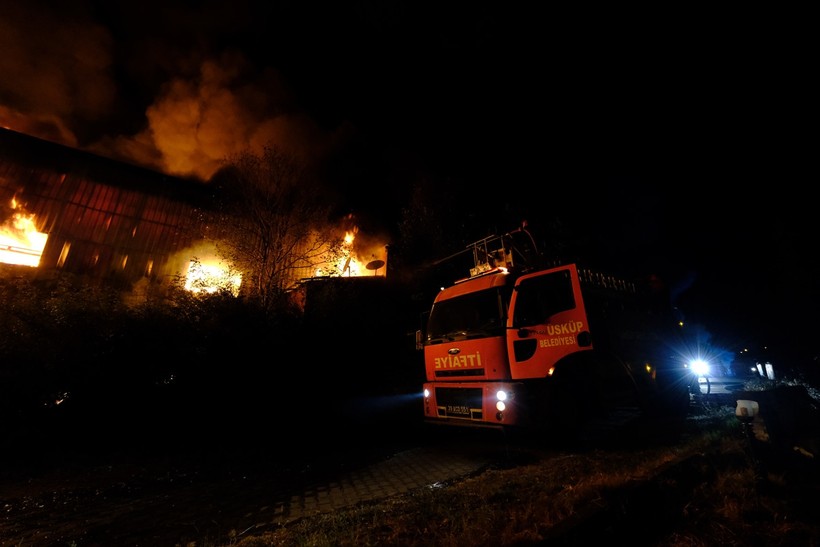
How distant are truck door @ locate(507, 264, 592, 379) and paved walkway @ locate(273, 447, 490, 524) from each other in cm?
200

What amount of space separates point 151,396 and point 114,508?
4.63m

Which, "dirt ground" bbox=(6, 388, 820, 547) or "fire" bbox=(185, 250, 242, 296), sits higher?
"fire" bbox=(185, 250, 242, 296)

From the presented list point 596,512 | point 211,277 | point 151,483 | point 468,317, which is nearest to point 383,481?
point 468,317

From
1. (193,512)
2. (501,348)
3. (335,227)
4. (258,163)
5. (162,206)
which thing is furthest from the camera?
(335,227)

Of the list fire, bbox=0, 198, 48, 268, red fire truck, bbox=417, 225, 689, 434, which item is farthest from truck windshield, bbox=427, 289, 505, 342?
fire, bbox=0, 198, 48, 268

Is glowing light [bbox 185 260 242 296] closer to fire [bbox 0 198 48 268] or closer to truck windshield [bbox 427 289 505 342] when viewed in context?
fire [bbox 0 198 48 268]

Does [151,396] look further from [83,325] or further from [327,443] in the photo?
[327,443]

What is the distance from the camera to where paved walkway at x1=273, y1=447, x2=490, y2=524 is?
4.62 m

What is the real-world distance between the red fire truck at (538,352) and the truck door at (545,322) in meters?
0.02

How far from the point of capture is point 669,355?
905cm

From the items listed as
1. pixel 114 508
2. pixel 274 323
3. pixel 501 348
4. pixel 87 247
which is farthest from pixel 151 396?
pixel 87 247

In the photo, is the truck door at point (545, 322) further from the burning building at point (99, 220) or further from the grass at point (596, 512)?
the burning building at point (99, 220)

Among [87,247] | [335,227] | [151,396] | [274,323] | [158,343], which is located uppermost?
[335,227]

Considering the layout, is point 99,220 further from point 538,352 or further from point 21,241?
point 538,352
